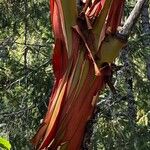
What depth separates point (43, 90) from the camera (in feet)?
19.7

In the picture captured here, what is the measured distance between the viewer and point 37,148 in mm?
1650

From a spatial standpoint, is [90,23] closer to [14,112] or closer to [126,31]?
[126,31]

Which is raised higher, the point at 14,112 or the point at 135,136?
the point at 14,112

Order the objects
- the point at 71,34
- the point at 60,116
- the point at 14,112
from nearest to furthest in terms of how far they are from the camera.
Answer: the point at 60,116
the point at 71,34
the point at 14,112

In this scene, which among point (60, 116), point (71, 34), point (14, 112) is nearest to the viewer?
point (60, 116)

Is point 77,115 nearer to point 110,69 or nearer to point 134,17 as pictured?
point 110,69

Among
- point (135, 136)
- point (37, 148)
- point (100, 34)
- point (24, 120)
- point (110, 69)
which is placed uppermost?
point (100, 34)

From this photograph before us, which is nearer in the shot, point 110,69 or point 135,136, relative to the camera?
point 110,69

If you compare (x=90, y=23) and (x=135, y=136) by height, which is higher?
(x=90, y=23)

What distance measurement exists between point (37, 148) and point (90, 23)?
49cm

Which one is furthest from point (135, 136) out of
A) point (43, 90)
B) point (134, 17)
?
point (134, 17)

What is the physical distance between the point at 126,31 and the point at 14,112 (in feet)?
13.2

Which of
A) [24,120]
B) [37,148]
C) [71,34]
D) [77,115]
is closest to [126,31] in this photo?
[71,34]

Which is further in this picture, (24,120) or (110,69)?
(24,120)
